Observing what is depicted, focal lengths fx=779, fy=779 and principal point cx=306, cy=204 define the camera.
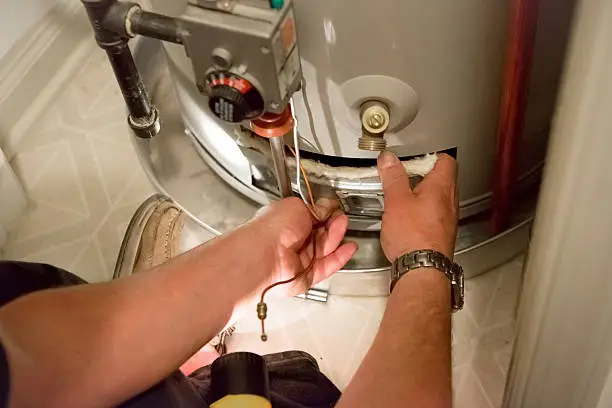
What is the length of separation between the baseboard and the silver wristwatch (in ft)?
2.57

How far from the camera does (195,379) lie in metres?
0.88

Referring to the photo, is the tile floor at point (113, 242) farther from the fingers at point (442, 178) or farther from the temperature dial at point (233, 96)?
the temperature dial at point (233, 96)

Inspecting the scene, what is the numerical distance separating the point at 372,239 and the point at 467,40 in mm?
403

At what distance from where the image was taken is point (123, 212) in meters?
1.19

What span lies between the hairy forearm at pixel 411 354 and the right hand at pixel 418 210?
36 mm

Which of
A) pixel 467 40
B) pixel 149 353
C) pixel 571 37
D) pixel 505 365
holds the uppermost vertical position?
pixel 571 37

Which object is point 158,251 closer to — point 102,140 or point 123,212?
point 123,212

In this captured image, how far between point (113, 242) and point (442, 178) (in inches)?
22.1

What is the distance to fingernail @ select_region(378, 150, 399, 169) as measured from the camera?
81 cm

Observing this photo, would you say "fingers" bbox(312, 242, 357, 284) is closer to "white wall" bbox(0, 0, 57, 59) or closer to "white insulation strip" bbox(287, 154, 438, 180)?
"white insulation strip" bbox(287, 154, 438, 180)

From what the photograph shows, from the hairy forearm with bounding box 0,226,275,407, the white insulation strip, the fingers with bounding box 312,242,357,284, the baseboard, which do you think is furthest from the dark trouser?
the baseboard

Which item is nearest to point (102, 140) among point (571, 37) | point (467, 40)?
point (467, 40)

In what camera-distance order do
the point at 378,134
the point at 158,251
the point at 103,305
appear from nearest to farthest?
the point at 103,305 < the point at 378,134 < the point at 158,251

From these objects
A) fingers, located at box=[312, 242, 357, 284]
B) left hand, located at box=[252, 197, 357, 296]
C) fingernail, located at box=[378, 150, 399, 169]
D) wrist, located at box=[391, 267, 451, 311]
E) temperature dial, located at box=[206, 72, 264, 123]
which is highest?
temperature dial, located at box=[206, 72, 264, 123]
